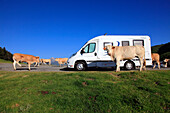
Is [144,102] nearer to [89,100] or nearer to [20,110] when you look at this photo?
[89,100]

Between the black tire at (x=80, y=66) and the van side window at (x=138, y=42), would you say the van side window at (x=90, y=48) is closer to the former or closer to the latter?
the black tire at (x=80, y=66)

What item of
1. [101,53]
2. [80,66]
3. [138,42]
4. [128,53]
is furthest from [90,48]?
[138,42]

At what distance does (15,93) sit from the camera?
4.52 m

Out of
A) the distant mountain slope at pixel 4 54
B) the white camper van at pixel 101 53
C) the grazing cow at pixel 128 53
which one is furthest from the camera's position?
the distant mountain slope at pixel 4 54

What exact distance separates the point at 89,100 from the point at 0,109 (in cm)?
290

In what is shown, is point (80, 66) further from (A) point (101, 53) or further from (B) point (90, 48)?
(A) point (101, 53)

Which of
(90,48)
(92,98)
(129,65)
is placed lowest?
(92,98)

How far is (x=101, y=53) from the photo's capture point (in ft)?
35.3

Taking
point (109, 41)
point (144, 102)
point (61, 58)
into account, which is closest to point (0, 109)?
point (144, 102)

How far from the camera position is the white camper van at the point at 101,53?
10.7m

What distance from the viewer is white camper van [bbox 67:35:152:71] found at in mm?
10680

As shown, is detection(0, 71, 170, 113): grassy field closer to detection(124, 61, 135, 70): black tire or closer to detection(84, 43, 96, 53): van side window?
detection(124, 61, 135, 70): black tire

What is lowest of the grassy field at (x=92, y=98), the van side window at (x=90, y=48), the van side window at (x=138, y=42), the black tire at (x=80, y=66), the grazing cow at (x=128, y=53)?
the grassy field at (x=92, y=98)

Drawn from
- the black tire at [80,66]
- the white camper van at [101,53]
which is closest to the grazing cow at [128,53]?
the white camper van at [101,53]
